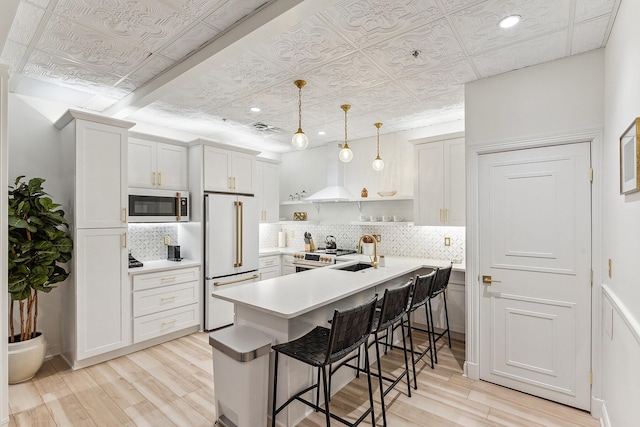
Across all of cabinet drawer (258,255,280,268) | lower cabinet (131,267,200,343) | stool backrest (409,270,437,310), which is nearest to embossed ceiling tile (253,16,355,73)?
stool backrest (409,270,437,310)

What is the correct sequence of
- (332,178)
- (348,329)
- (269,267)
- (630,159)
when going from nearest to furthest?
(630,159)
(348,329)
(269,267)
(332,178)

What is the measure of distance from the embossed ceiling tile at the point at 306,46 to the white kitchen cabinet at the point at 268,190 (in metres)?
2.83

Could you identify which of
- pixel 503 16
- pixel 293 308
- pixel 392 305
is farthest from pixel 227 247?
pixel 503 16

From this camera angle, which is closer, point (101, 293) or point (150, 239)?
point (101, 293)

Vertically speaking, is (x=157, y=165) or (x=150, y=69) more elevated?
(x=150, y=69)

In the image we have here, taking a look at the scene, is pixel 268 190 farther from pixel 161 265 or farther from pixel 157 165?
pixel 161 265

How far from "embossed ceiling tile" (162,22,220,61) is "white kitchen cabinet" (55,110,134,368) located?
4.06 ft

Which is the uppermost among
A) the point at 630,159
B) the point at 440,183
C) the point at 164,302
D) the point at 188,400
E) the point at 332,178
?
the point at 332,178

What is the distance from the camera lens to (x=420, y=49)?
2.46m

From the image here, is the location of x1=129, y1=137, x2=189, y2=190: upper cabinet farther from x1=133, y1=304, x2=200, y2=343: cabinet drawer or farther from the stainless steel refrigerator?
x1=133, y1=304, x2=200, y2=343: cabinet drawer

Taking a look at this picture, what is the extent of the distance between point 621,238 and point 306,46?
2.38 metres

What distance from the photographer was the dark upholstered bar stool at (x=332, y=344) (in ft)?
6.09

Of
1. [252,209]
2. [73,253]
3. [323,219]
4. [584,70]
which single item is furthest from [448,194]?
[73,253]

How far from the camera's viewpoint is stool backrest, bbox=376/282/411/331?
7.55 ft
